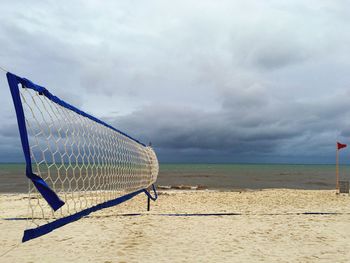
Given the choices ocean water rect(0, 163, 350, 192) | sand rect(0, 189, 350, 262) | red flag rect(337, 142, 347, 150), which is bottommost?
sand rect(0, 189, 350, 262)

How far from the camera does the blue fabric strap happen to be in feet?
8.26

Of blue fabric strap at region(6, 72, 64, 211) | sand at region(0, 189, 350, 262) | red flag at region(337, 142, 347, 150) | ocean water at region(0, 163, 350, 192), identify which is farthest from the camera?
ocean water at region(0, 163, 350, 192)

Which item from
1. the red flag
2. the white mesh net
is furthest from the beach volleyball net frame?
the red flag

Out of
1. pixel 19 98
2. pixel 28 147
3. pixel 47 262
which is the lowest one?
pixel 47 262

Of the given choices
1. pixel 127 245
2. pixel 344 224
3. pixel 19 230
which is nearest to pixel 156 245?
pixel 127 245

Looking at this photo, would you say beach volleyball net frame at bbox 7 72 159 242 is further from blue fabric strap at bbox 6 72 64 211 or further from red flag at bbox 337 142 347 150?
red flag at bbox 337 142 347 150

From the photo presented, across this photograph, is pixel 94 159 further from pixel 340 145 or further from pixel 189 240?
pixel 340 145

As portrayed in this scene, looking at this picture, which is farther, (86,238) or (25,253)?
(86,238)

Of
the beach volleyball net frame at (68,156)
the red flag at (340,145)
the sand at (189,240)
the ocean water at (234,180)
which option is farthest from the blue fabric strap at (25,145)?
the ocean water at (234,180)

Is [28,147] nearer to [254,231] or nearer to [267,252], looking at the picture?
[267,252]

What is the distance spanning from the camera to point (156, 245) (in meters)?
5.69

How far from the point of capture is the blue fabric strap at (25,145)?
2518mm

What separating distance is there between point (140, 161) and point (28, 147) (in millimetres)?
6550

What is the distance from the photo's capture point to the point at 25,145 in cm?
253
